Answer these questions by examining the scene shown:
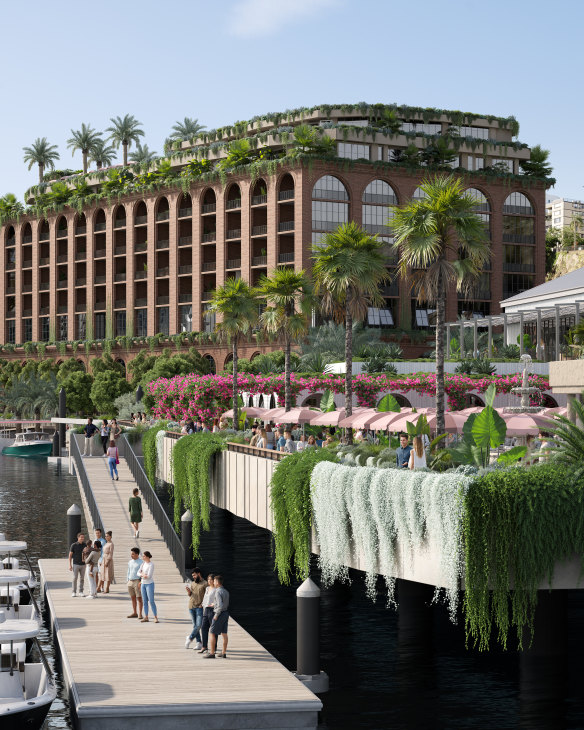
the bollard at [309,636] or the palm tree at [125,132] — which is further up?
the palm tree at [125,132]

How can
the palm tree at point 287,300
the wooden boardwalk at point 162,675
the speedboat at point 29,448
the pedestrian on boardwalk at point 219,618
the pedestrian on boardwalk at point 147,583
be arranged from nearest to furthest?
the wooden boardwalk at point 162,675 < the pedestrian on boardwalk at point 219,618 < the pedestrian on boardwalk at point 147,583 < the palm tree at point 287,300 < the speedboat at point 29,448

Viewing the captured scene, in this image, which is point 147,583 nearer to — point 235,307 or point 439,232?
point 439,232

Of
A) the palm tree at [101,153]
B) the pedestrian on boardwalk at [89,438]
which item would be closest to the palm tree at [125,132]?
the palm tree at [101,153]

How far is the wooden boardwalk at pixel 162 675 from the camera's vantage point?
67.2 feet

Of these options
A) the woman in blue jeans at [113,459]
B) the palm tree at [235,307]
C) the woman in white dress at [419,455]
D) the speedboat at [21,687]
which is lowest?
the speedboat at [21,687]

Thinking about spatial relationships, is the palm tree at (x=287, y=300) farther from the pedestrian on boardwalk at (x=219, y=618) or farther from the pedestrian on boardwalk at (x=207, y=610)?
the pedestrian on boardwalk at (x=219, y=618)

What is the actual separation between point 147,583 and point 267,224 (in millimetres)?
81344

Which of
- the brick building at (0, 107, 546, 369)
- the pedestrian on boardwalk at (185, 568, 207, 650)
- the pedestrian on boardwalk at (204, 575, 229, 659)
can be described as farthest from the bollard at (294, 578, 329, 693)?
the brick building at (0, 107, 546, 369)

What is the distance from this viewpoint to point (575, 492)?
20641 millimetres

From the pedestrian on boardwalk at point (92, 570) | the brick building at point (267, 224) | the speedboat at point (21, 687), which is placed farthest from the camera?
the brick building at point (267, 224)

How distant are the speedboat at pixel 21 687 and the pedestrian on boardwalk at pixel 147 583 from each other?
5900 mm

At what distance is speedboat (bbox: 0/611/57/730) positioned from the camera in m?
19.7

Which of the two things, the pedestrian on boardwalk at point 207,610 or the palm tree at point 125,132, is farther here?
the palm tree at point 125,132

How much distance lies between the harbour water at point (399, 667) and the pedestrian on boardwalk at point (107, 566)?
2386 mm
